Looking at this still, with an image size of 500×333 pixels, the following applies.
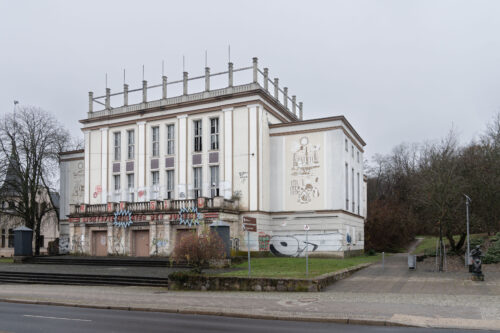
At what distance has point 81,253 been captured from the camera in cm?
4144

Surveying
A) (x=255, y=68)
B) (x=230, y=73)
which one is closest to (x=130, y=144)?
(x=230, y=73)

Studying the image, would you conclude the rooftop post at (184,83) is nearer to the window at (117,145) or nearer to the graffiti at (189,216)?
the window at (117,145)

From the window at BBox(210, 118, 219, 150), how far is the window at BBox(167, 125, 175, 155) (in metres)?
3.76

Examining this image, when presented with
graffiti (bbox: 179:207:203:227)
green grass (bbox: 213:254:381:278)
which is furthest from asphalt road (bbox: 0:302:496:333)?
graffiti (bbox: 179:207:203:227)

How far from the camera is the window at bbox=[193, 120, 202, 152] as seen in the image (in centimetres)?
4144

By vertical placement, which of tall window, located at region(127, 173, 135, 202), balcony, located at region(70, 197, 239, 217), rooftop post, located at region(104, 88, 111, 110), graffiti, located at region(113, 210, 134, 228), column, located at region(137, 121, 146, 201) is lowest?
graffiti, located at region(113, 210, 134, 228)

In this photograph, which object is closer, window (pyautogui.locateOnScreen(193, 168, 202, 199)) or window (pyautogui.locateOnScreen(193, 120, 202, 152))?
window (pyautogui.locateOnScreen(193, 168, 202, 199))

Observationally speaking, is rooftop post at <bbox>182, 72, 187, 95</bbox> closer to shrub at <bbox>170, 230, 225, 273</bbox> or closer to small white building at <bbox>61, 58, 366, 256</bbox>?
small white building at <bbox>61, 58, 366, 256</bbox>

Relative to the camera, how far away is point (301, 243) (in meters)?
38.1

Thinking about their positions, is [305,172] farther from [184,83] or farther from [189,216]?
[184,83]

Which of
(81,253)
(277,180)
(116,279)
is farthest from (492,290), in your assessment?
(81,253)

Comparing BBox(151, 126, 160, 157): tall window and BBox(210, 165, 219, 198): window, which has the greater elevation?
BBox(151, 126, 160, 157): tall window

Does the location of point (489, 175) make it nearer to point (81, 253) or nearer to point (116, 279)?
point (116, 279)

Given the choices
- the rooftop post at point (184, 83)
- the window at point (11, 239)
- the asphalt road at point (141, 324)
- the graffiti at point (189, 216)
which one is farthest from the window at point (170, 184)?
the window at point (11, 239)
